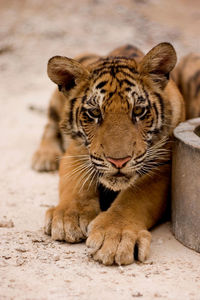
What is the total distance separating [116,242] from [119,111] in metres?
0.64

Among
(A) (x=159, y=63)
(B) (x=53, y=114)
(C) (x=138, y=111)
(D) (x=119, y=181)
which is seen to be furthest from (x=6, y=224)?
(B) (x=53, y=114)

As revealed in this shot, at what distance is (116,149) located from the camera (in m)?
2.37

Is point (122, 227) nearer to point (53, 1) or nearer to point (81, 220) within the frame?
point (81, 220)

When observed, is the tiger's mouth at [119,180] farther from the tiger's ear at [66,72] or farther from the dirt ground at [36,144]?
the tiger's ear at [66,72]

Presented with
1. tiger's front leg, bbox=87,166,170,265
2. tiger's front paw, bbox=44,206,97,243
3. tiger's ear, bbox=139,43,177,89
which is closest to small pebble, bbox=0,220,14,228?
tiger's front paw, bbox=44,206,97,243

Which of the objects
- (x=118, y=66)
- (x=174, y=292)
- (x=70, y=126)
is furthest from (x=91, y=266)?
(x=118, y=66)

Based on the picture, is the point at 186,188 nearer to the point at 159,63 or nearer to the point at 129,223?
the point at 129,223

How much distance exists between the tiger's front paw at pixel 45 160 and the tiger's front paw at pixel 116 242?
4.91 feet

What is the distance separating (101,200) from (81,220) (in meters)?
0.38

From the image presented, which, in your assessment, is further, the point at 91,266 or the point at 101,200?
the point at 101,200

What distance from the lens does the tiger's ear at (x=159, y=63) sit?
2.69 metres

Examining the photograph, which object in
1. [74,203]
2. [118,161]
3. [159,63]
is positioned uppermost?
[159,63]

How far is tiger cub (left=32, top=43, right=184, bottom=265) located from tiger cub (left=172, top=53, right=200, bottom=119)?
0.54 m

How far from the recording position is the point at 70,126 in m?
2.93
